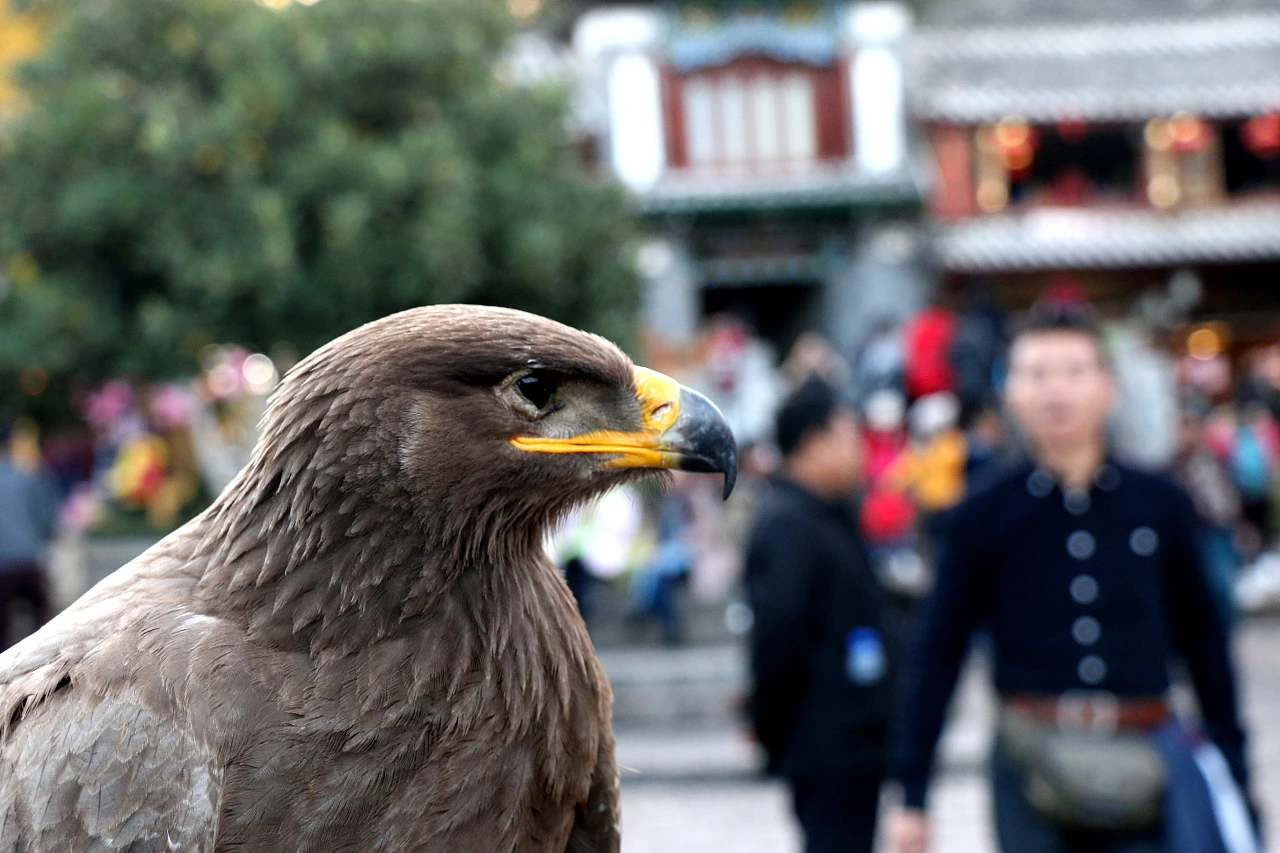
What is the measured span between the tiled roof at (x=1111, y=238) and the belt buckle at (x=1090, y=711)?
18.9m

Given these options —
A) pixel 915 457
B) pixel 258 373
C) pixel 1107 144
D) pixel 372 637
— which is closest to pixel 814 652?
pixel 372 637

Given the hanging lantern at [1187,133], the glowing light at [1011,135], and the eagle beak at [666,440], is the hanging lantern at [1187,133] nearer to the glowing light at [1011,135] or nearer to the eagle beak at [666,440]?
the glowing light at [1011,135]

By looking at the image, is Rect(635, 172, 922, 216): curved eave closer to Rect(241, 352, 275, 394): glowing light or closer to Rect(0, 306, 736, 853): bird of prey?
Rect(241, 352, 275, 394): glowing light

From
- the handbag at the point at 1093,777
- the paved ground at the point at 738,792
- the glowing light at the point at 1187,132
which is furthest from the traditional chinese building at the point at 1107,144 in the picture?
the handbag at the point at 1093,777

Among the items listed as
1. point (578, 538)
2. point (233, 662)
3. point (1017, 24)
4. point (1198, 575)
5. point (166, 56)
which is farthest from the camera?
point (1017, 24)

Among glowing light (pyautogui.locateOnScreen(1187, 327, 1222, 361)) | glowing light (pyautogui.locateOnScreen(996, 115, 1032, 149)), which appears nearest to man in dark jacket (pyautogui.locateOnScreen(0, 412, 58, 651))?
glowing light (pyautogui.locateOnScreen(996, 115, 1032, 149))

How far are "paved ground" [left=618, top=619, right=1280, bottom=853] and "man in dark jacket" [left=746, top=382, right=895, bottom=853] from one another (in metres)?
2.39

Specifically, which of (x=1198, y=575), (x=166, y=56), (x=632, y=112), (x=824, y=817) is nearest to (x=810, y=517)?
(x=824, y=817)

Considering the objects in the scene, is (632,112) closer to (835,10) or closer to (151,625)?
(835,10)

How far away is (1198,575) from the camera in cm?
337

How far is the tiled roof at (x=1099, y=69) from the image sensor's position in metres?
22.1

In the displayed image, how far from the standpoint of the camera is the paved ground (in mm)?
6703

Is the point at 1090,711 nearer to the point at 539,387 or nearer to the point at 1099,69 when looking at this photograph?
the point at 539,387

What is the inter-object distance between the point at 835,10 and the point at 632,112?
3.73 meters
